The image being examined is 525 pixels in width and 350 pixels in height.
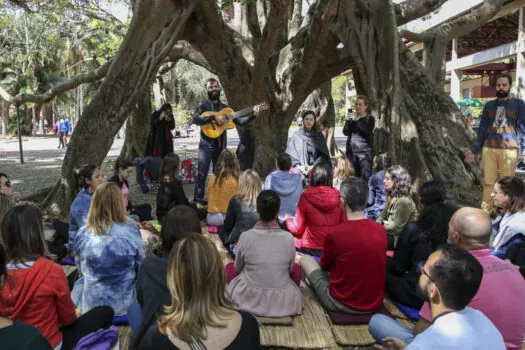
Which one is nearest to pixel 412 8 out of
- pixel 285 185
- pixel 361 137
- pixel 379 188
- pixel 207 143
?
pixel 361 137

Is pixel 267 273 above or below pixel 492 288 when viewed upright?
below

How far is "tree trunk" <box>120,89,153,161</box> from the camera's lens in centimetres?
1120

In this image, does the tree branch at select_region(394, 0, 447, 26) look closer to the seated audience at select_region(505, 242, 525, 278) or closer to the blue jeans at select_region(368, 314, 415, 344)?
the seated audience at select_region(505, 242, 525, 278)

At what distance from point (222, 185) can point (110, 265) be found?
2.42 metres

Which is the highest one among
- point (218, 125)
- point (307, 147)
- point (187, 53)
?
point (187, 53)

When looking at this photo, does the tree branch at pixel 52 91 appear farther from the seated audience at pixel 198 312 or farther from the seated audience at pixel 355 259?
the seated audience at pixel 198 312

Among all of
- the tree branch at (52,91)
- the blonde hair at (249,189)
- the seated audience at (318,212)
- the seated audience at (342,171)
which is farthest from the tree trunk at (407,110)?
the tree branch at (52,91)

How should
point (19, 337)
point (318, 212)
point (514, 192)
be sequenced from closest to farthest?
point (19, 337)
point (514, 192)
point (318, 212)

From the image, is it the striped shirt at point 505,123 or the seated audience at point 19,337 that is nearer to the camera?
the seated audience at point 19,337

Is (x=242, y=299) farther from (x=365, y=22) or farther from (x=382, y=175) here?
(x=365, y=22)

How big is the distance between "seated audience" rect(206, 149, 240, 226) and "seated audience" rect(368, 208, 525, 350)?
328 centimetres

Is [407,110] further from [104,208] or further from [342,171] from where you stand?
[104,208]

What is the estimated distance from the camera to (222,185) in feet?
18.6

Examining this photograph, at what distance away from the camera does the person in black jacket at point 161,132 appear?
8.24m
